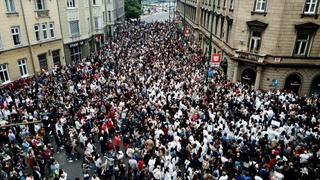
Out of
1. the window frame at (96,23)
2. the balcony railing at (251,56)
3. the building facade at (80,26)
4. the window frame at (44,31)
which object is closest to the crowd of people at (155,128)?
the balcony railing at (251,56)

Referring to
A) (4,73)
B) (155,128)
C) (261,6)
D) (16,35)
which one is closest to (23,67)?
(4,73)

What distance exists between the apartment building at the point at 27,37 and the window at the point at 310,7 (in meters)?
24.5

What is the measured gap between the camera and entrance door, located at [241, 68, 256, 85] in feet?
84.1

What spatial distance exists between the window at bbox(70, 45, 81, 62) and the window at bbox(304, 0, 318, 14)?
82.8 ft

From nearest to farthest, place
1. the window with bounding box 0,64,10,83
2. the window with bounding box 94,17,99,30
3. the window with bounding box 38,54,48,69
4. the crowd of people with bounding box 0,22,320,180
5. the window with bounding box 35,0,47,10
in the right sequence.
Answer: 1. the crowd of people with bounding box 0,22,320,180
2. the window with bounding box 0,64,10,83
3. the window with bounding box 35,0,47,10
4. the window with bounding box 38,54,48,69
5. the window with bounding box 94,17,99,30

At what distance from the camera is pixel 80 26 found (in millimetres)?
34375

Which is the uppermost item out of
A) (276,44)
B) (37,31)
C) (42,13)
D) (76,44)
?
(42,13)

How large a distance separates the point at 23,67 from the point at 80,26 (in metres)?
9.58

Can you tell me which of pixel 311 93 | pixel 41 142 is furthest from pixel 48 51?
pixel 311 93

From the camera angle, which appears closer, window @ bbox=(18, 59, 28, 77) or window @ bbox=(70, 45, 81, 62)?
window @ bbox=(18, 59, 28, 77)

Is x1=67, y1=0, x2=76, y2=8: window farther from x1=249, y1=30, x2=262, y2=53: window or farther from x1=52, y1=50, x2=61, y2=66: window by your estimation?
x1=249, y1=30, x2=262, y2=53: window

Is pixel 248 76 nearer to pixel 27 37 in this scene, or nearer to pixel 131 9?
pixel 27 37

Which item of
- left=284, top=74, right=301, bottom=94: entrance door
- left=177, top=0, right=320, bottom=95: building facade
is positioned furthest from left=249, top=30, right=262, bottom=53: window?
left=284, top=74, right=301, bottom=94: entrance door

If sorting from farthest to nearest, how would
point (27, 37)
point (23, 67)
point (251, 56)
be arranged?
point (23, 67) → point (27, 37) → point (251, 56)
